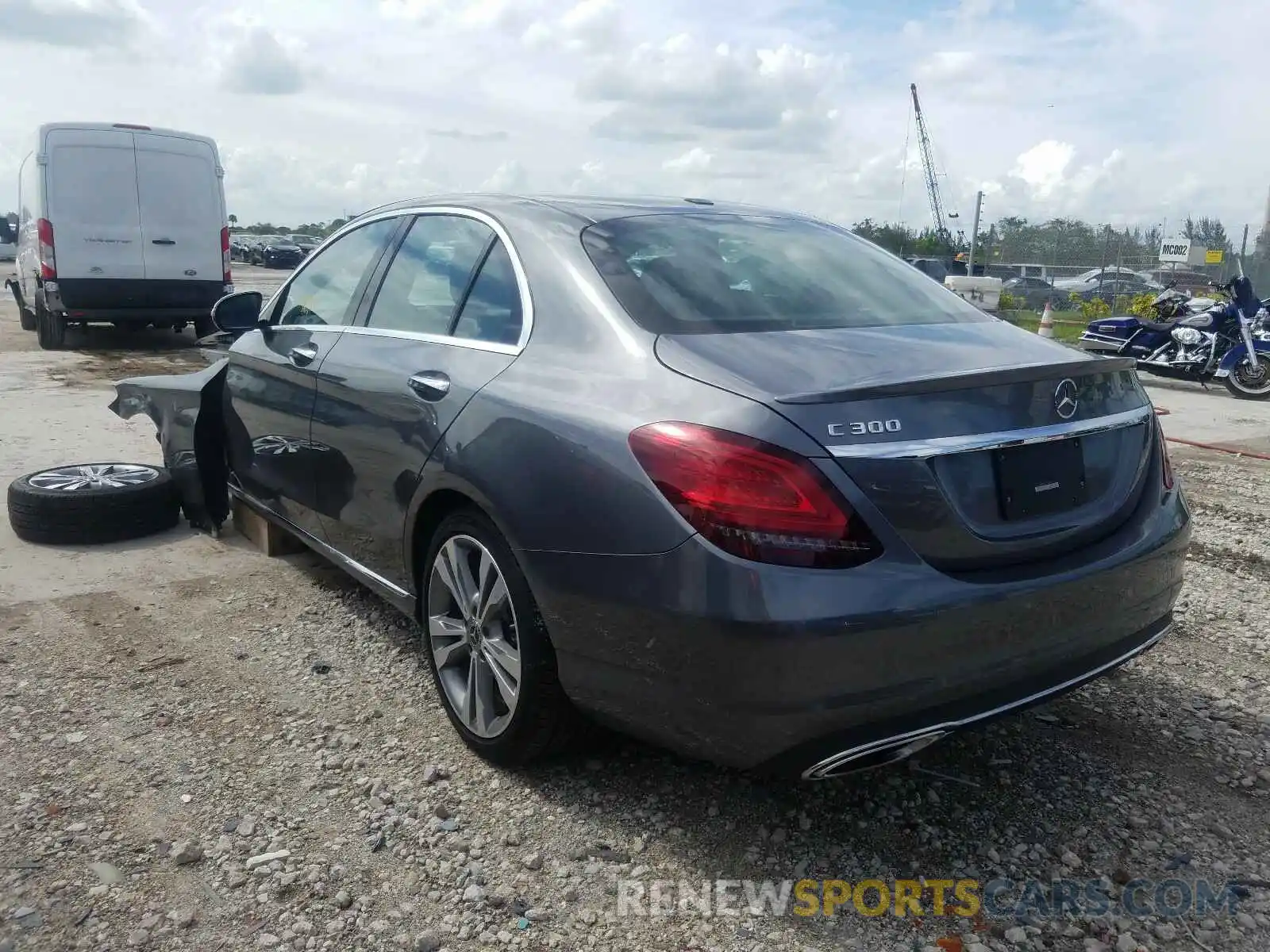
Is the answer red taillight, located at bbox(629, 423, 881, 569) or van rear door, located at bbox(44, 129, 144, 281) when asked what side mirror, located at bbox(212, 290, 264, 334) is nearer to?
red taillight, located at bbox(629, 423, 881, 569)

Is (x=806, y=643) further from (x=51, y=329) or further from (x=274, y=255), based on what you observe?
(x=274, y=255)

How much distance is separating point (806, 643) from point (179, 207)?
12.8 m

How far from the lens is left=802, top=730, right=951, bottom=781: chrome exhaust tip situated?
2.30 metres

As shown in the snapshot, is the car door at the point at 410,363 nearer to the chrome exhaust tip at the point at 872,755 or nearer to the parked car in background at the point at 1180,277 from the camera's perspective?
the chrome exhaust tip at the point at 872,755

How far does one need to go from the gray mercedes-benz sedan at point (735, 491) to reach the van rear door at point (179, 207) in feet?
35.3

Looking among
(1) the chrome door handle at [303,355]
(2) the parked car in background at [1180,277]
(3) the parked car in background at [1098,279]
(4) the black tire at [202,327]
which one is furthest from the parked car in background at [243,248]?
(1) the chrome door handle at [303,355]

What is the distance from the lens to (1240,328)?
11523mm

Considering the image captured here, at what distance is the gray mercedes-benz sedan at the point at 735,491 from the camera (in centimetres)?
224

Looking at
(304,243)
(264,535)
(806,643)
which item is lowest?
(264,535)

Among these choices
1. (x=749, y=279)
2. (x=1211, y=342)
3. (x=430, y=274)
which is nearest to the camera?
(x=749, y=279)

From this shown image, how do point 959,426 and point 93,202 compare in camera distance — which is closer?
point 959,426

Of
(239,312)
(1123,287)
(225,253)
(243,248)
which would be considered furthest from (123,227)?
(243,248)

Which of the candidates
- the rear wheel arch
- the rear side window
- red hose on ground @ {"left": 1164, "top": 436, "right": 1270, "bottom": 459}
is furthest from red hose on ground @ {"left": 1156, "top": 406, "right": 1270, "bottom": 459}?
the rear wheel arch

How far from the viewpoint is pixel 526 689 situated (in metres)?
2.78
